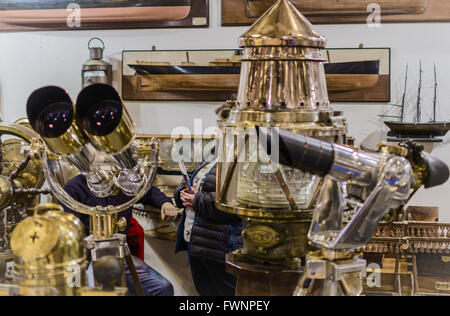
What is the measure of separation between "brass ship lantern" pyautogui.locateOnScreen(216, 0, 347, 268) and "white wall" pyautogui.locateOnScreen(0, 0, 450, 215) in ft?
6.04

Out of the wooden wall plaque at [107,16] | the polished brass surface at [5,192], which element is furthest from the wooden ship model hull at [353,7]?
the polished brass surface at [5,192]

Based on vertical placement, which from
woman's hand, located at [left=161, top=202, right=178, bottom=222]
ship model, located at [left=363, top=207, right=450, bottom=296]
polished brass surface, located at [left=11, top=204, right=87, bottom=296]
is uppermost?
polished brass surface, located at [left=11, top=204, right=87, bottom=296]

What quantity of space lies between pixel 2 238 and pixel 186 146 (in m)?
1.72

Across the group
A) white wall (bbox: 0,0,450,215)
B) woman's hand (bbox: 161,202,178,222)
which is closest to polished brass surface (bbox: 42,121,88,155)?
woman's hand (bbox: 161,202,178,222)

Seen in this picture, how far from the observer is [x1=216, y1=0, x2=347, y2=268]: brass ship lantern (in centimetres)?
132

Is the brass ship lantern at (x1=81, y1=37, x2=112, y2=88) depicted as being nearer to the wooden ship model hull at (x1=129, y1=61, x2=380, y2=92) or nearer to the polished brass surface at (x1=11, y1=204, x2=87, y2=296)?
the wooden ship model hull at (x1=129, y1=61, x2=380, y2=92)

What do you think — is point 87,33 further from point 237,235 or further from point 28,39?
point 237,235

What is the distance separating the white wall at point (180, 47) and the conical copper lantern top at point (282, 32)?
1831 mm

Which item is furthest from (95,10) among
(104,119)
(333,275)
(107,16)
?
(333,275)

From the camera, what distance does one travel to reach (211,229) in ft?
8.33

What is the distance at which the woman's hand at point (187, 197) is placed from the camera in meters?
2.57

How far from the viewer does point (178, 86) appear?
10.9ft

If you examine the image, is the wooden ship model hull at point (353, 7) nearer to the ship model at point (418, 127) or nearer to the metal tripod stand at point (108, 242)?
the ship model at point (418, 127)
